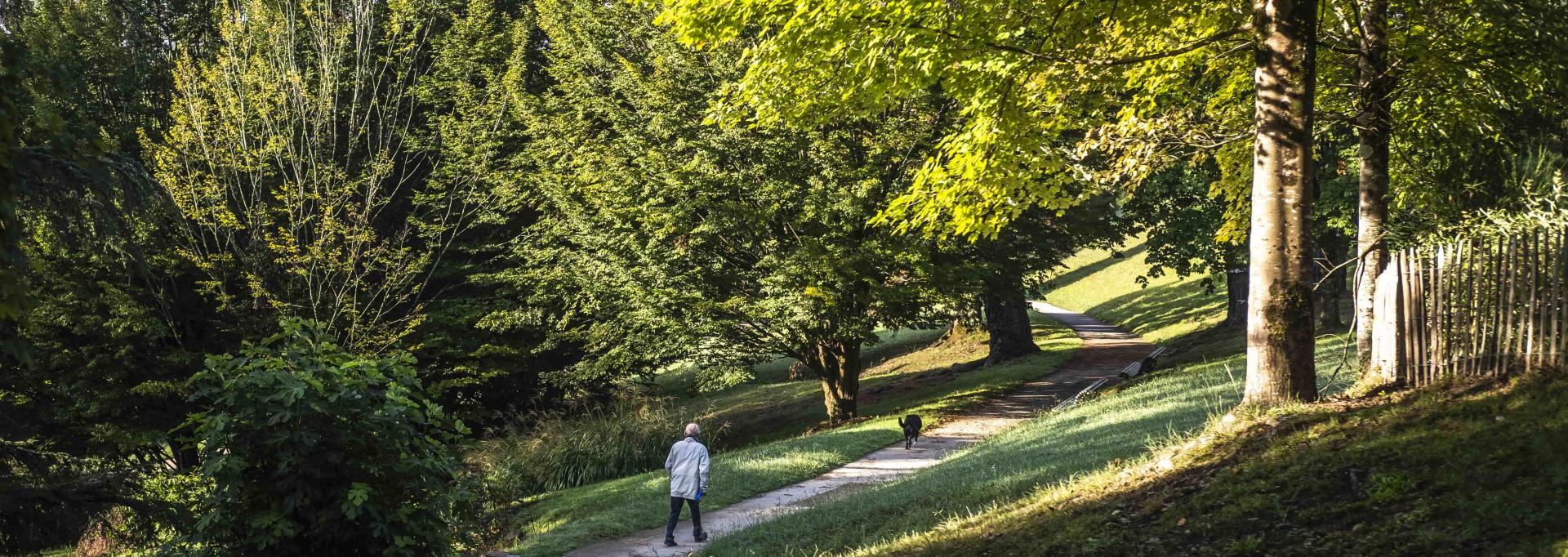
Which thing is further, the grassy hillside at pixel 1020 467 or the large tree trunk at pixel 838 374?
the large tree trunk at pixel 838 374

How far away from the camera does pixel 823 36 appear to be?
27.9 ft

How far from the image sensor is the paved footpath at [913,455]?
11.7 metres

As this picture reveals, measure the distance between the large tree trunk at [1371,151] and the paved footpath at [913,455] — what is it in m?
6.26

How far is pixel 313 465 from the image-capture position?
20.5ft

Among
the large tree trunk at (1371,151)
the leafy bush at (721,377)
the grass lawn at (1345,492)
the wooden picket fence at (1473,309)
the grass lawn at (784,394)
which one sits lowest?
the grass lawn at (784,394)

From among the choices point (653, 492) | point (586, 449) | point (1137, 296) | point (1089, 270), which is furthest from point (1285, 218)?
point (1089, 270)

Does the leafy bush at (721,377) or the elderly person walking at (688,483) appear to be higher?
the leafy bush at (721,377)

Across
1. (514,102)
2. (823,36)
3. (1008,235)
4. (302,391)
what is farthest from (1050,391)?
(302,391)

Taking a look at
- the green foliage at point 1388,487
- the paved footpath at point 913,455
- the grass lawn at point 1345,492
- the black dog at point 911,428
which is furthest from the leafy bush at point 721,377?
the green foliage at point 1388,487

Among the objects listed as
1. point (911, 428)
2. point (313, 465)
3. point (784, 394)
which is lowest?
point (784, 394)

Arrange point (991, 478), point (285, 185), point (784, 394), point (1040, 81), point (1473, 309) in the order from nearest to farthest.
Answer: point (1473, 309), point (1040, 81), point (991, 478), point (285, 185), point (784, 394)

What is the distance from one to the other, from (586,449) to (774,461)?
437 cm

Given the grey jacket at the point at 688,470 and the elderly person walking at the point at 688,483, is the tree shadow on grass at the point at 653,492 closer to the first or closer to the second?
the elderly person walking at the point at 688,483

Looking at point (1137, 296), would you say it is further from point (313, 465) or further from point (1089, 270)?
point (313, 465)
